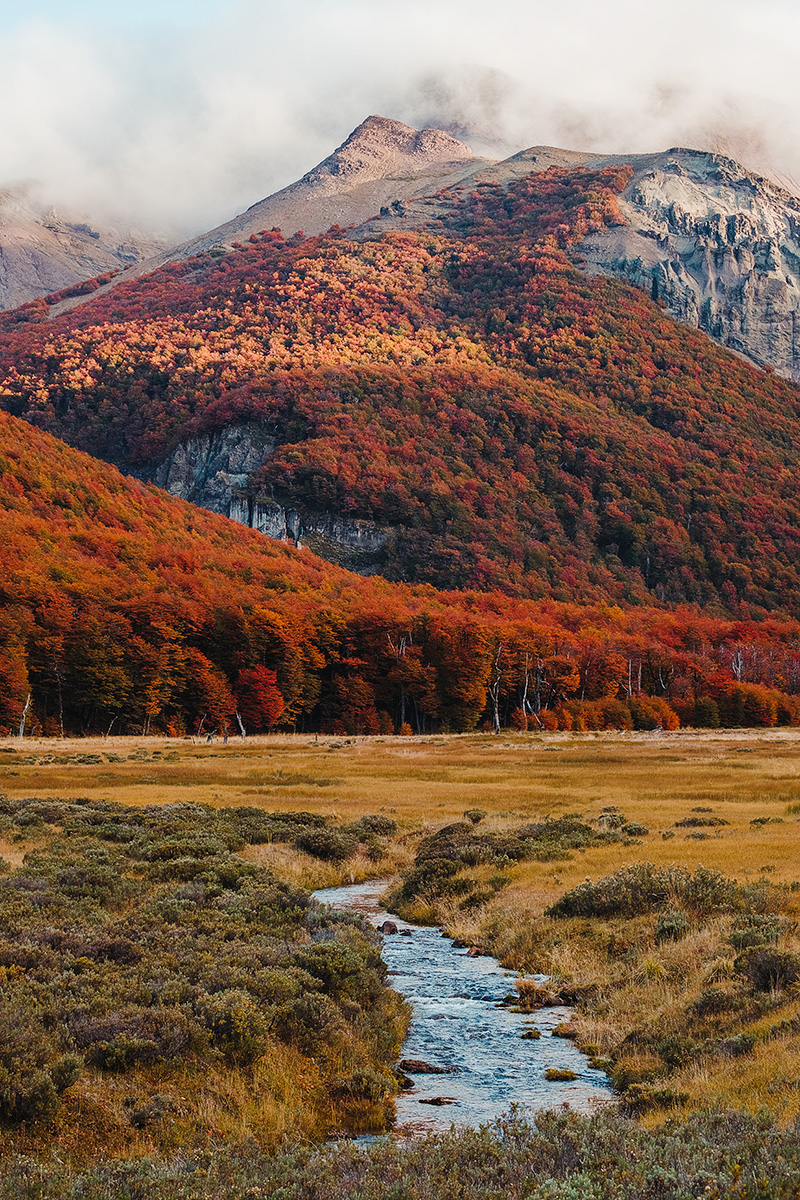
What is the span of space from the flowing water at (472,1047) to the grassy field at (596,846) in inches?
30.6

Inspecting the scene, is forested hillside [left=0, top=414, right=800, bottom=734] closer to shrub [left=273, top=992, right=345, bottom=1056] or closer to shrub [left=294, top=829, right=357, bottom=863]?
shrub [left=294, top=829, right=357, bottom=863]

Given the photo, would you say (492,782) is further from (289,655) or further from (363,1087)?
(289,655)

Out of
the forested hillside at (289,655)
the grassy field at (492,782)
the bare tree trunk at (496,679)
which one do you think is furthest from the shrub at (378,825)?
the bare tree trunk at (496,679)

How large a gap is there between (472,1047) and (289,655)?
97107 millimetres

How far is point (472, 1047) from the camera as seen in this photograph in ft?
51.3

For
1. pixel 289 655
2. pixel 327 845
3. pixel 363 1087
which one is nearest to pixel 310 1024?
pixel 363 1087

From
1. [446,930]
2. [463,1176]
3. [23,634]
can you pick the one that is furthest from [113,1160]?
[23,634]

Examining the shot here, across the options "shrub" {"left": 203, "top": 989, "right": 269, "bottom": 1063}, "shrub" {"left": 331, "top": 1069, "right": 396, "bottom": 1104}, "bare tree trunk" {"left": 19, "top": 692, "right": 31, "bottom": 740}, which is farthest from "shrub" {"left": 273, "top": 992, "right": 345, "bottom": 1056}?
"bare tree trunk" {"left": 19, "top": 692, "right": 31, "bottom": 740}

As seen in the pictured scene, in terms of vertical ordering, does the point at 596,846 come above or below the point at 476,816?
above

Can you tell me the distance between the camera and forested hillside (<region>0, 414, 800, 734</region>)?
9919cm

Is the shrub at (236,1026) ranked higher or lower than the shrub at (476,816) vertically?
higher

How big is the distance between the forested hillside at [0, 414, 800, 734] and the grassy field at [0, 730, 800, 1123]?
13.1 m

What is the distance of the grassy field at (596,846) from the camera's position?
13.8m

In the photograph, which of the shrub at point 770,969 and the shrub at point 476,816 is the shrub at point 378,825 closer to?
the shrub at point 476,816
